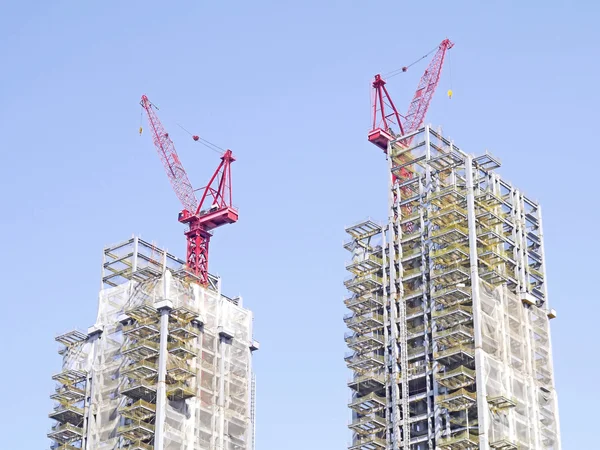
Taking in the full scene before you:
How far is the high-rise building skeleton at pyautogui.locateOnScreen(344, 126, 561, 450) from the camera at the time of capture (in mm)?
178875

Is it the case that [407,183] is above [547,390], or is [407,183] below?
above

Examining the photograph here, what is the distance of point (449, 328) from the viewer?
18350 centimetres

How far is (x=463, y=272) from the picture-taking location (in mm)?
185625

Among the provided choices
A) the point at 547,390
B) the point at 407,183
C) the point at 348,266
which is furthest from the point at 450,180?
the point at 547,390

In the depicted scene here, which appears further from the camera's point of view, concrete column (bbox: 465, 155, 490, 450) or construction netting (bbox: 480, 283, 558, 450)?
construction netting (bbox: 480, 283, 558, 450)

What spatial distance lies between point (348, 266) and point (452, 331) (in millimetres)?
22232

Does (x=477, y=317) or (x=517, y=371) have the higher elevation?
(x=477, y=317)

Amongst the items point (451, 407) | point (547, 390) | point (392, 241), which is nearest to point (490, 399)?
point (451, 407)

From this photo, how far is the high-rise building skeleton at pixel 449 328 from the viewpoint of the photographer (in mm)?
178875

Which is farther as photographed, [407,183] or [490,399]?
[407,183]

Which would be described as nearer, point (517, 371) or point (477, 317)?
point (477, 317)

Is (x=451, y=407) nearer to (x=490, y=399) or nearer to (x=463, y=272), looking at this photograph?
(x=490, y=399)

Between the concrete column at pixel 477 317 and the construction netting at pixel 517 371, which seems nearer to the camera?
the concrete column at pixel 477 317

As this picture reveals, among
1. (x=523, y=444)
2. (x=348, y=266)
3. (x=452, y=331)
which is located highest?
(x=348, y=266)
